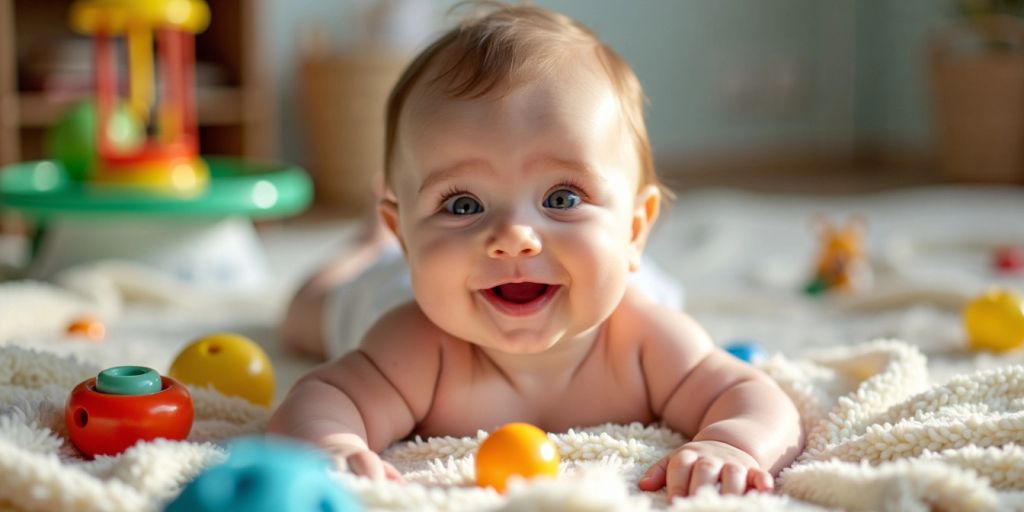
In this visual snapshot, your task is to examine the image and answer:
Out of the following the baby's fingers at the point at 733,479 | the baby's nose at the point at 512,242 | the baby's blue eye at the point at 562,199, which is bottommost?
the baby's fingers at the point at 733,479

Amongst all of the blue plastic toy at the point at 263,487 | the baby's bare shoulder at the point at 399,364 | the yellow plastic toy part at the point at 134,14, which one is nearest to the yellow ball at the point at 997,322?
the baby's bare shoulder at the point at 399,364

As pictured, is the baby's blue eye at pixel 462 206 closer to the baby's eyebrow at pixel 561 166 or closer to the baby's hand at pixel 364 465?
the baby's eyebrow at pixel 561 166

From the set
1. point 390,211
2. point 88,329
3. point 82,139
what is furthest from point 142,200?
point 390,211

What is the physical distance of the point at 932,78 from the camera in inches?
136

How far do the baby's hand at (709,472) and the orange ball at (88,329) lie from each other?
799 millimetres

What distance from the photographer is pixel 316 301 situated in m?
1.39

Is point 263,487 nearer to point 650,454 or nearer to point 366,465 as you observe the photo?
point 366,465

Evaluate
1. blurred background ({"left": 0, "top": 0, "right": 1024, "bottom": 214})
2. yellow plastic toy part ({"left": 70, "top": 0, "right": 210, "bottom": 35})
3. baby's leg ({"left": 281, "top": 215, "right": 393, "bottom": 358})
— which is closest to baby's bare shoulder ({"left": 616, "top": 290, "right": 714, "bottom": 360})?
baby's leg ({"left": 281, "top": 215, "right": 393, "bottom": 358})

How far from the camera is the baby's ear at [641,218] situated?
3.06 ft

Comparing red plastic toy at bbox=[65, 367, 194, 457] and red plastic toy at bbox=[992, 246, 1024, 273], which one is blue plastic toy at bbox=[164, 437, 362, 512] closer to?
red plastic toy at bbox=[65, 367, 194, 457]

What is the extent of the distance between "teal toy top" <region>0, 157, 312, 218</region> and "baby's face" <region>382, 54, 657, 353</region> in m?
1.04

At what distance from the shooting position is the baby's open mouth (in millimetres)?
862

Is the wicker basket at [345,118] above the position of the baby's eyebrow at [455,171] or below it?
below

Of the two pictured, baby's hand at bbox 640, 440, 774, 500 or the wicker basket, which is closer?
baby's hand at bbox 640, 440, 774, 500
